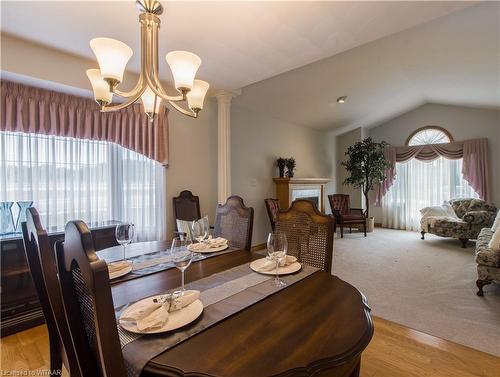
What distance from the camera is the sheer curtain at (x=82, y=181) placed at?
2324mm

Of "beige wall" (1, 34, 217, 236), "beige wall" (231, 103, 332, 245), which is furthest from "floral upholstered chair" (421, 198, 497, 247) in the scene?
"beige wall" (1, 34, 217, 236)

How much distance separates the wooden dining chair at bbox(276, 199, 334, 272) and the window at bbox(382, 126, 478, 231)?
591 cm

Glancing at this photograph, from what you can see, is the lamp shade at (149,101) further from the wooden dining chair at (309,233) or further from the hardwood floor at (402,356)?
the hardwood floor at (402,356)

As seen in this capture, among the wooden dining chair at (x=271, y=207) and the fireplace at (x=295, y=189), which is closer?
the wooden dining chair at (x=271, y=207)

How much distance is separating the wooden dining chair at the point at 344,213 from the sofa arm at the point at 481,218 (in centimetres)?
184

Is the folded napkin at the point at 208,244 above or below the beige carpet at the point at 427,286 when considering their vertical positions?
above

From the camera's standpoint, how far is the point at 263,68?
2.79 metres

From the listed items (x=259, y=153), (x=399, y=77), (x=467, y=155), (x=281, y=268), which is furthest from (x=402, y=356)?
(x=467, y=155)

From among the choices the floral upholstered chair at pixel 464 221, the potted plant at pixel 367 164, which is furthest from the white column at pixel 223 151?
the floral upholstered chair at pixel 464 221

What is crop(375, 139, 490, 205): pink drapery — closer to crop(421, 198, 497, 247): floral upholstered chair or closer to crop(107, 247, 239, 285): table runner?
crop(421, 198, 497, 247): floral upholstered chair

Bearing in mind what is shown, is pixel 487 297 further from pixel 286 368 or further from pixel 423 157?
pixel 423 157

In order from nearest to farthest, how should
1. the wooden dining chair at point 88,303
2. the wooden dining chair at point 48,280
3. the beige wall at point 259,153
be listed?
the wooden dining chair at point 88,303 < the wooden dining chair at point 48,280 < the beige wall at point 259,153

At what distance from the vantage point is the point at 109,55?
1.33 metres

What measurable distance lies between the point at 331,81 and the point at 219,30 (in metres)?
2.63
